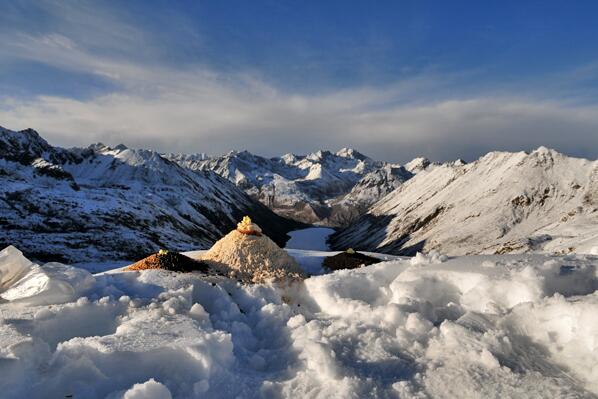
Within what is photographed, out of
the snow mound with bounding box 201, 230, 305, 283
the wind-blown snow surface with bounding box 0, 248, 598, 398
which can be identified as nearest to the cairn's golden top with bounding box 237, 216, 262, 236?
the snow mound with bounding box 201, 230, 305, 283

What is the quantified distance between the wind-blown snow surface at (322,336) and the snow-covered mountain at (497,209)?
189 feet

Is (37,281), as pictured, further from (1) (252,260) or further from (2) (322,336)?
(2) (322,336)

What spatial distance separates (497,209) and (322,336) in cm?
10855

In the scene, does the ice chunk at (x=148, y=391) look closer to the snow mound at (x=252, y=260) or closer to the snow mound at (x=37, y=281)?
the snow mound at (x=37, y=281)

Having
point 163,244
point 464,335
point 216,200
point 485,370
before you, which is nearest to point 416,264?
point 464,335

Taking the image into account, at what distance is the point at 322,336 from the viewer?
26.0ft

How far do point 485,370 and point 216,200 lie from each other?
189m

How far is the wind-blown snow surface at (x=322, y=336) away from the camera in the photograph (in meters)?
6.23

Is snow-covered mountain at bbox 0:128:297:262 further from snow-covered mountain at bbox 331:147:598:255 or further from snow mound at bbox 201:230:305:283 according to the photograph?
snow mound at bbox 201:230:305:283

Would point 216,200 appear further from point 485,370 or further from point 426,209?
point 485,370

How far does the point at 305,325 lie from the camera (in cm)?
859

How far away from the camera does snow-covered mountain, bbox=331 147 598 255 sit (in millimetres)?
88188

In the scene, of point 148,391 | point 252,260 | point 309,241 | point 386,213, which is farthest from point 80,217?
point 386,213

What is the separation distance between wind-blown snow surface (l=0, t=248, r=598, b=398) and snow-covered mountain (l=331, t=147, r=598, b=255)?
189ft
